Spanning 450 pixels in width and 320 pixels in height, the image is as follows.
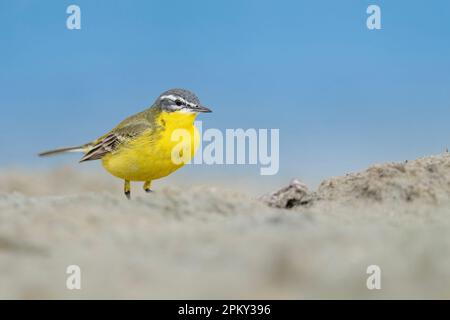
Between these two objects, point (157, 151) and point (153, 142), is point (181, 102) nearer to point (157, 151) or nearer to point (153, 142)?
point (153, 142)

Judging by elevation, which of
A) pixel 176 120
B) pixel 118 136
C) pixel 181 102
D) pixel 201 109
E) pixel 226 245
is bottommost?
pixel 226 245

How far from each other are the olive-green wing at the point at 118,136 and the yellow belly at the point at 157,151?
12 centimetres

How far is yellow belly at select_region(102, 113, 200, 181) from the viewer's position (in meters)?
8.69

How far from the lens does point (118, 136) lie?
928 centimetres

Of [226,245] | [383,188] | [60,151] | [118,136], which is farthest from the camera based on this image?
[60,151]

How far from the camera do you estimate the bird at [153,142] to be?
8.72 meters

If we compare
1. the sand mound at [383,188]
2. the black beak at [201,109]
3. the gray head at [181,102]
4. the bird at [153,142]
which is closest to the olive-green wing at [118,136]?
the bird at [153,142]

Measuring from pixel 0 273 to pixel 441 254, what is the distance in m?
3.21

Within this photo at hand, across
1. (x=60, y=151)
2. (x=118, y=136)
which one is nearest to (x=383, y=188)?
(x=118, y=136)

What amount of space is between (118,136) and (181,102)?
100 cm

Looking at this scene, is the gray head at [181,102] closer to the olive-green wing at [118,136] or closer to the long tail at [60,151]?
the olive-green wing at [118,136]

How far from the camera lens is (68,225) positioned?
5.81m

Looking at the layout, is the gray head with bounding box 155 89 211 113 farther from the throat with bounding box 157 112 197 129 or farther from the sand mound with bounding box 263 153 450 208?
the sand mound with bounding box 263 153 450 208

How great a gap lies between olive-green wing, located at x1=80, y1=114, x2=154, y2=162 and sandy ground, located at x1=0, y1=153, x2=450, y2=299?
1.89 meters
